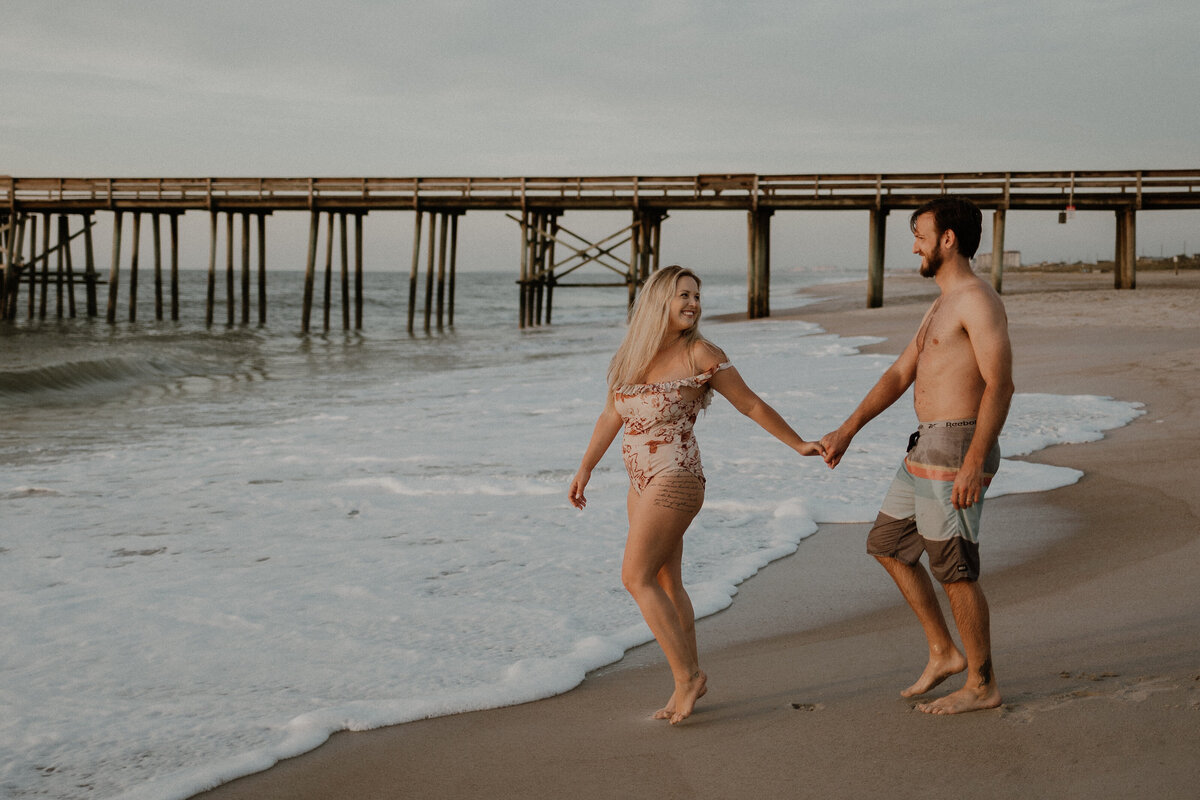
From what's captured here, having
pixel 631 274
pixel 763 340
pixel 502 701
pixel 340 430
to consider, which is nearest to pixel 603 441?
pixel 502 701

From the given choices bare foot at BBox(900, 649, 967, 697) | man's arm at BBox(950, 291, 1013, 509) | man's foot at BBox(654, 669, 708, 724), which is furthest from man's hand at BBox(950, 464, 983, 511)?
man's foot at BBox(654, 669, 708, 724)

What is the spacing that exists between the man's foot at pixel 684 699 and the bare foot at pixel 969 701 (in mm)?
666

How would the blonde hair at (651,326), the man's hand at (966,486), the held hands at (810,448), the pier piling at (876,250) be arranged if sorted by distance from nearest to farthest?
the man's hand at (966,486), the blonde hair at (651,326), the held hands at (810,448), the pier piling at (876,250)

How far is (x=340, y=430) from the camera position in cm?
988

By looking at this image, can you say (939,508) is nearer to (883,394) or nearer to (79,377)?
(883,394)

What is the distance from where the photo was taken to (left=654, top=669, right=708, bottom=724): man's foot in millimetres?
3215

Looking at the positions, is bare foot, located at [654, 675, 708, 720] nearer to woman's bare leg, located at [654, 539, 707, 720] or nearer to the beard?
woman's bare leg, located at [654, 539, 707, 720]

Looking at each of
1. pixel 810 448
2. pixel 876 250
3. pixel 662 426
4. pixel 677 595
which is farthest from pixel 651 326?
pixel 876 250

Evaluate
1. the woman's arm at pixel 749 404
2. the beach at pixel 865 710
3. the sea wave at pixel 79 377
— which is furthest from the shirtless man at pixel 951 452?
the sea wave at pixel 79 377

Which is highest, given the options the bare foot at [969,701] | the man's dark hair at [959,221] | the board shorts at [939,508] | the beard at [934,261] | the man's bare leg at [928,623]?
the man's dark hair at [959,221]

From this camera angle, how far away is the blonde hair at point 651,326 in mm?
3227

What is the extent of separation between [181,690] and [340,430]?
6.29 metres

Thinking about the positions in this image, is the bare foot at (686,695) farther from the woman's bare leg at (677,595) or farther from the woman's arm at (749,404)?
the woman's arm at (749,404)

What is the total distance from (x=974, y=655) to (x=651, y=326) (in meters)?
1.32
